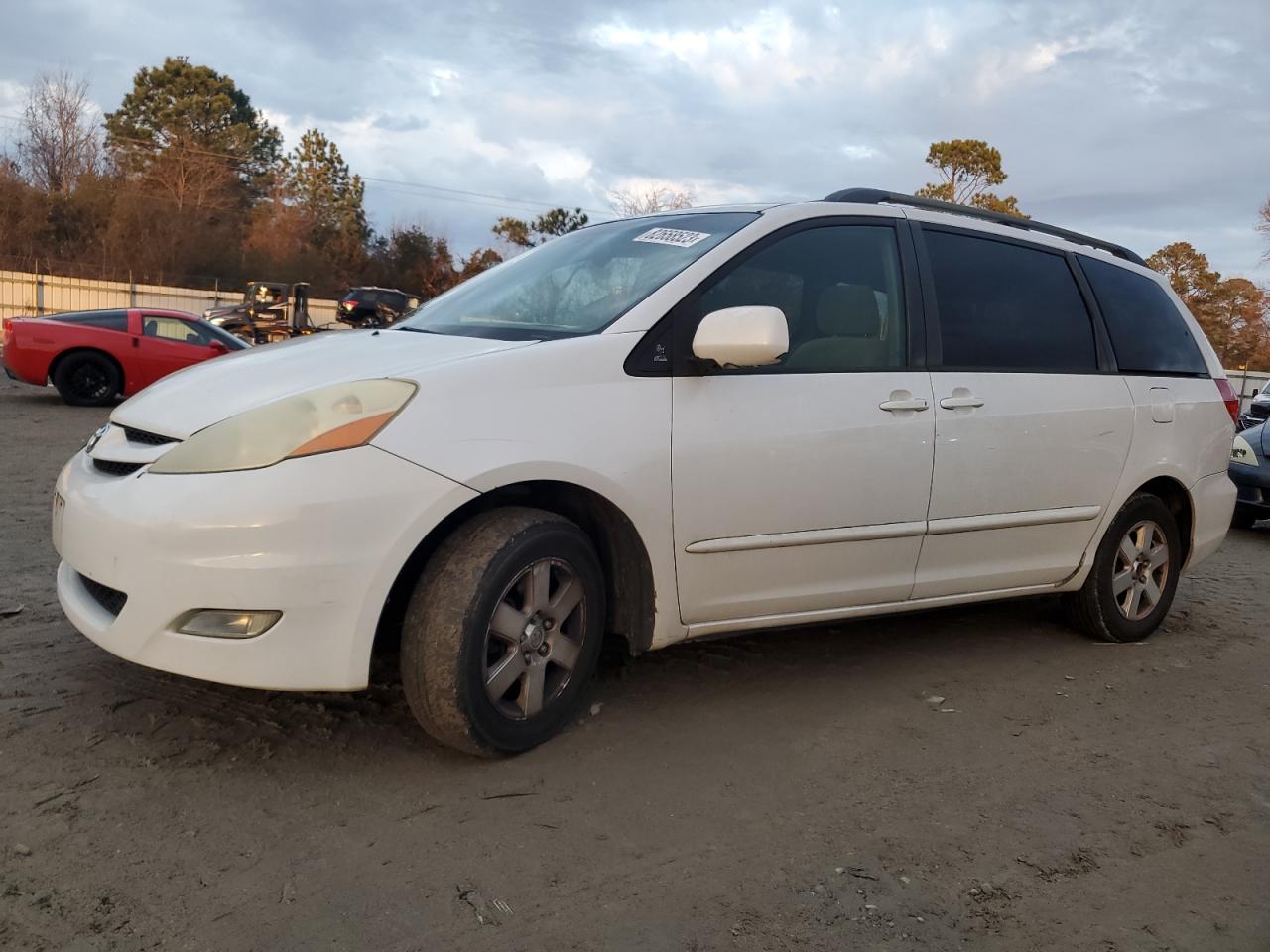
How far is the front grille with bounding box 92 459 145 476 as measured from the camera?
2.95 meters

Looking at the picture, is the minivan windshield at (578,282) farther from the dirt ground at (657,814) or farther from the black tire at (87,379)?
the black tire at (87,379)

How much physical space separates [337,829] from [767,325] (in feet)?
6.11

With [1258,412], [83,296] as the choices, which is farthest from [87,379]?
[83,296]

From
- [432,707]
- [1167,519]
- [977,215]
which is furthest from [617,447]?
[1167,519]

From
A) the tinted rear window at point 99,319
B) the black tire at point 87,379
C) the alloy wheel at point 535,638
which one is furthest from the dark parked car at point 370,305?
the alloy wheel at point 535,638

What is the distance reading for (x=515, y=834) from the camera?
8.82 feet

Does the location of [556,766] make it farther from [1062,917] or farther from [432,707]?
[1062,917]

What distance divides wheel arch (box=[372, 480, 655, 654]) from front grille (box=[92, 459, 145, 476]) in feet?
2.65

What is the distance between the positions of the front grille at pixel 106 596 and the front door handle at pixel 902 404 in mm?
2478

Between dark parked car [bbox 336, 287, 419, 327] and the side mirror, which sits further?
dark parked car [bbox 336, 287, 419, 327]

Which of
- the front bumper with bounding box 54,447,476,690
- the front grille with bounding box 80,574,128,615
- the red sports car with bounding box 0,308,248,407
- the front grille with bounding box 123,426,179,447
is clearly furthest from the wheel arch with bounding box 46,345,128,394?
the front bumper with bounding box 54,447,476,690

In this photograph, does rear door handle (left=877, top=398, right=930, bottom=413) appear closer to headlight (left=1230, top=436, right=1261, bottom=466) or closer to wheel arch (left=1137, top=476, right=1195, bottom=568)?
wheel arch (left=1137, top=476, right=1195, bottom=568)

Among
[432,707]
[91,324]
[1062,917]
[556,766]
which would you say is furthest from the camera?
[91,324]

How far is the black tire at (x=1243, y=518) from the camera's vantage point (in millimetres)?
9023
